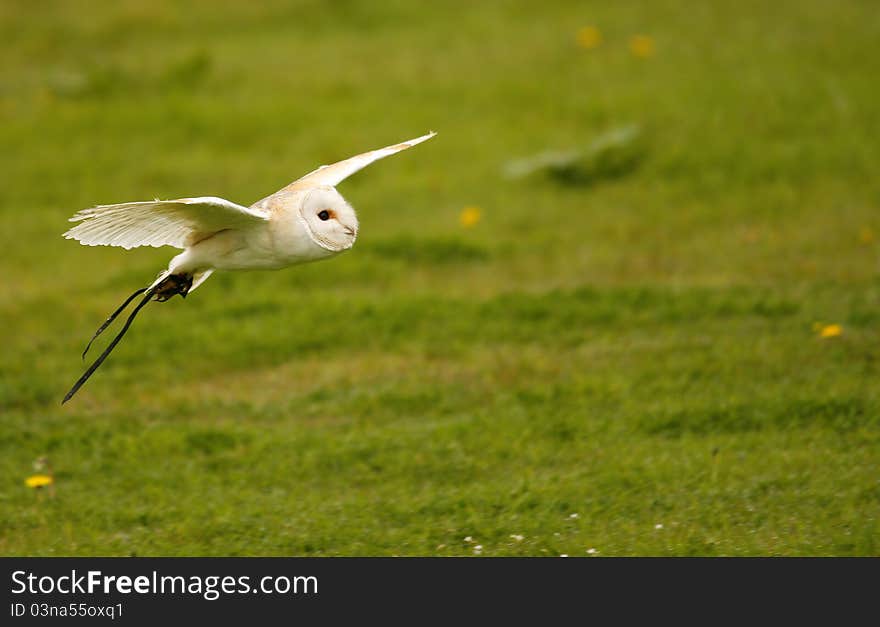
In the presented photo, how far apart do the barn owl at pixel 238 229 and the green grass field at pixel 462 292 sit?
4.63 ft

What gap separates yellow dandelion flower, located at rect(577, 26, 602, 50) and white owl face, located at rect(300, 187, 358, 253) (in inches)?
319

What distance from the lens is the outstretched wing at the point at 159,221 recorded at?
16.9ft

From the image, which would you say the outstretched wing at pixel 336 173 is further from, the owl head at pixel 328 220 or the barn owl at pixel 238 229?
the owl head at pixel 328 220

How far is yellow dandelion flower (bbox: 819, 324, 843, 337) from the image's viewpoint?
771 cm

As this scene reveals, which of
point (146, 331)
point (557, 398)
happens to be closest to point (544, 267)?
point (557, 398)

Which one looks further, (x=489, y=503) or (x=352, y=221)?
(x=489, y=503)

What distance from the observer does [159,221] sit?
Answer: 17.8 ft

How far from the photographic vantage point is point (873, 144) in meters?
10.7

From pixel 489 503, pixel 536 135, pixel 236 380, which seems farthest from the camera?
pixel 536 135

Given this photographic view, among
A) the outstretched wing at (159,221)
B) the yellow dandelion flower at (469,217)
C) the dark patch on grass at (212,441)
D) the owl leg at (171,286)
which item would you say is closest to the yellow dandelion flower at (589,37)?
the yellow dandelion flower at (469,217)

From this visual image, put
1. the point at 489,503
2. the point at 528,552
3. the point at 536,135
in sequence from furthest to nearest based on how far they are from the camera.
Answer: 1. the point at 536,135
2. the point at 489,503
3. the point at 528,552

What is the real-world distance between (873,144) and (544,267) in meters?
3.41
